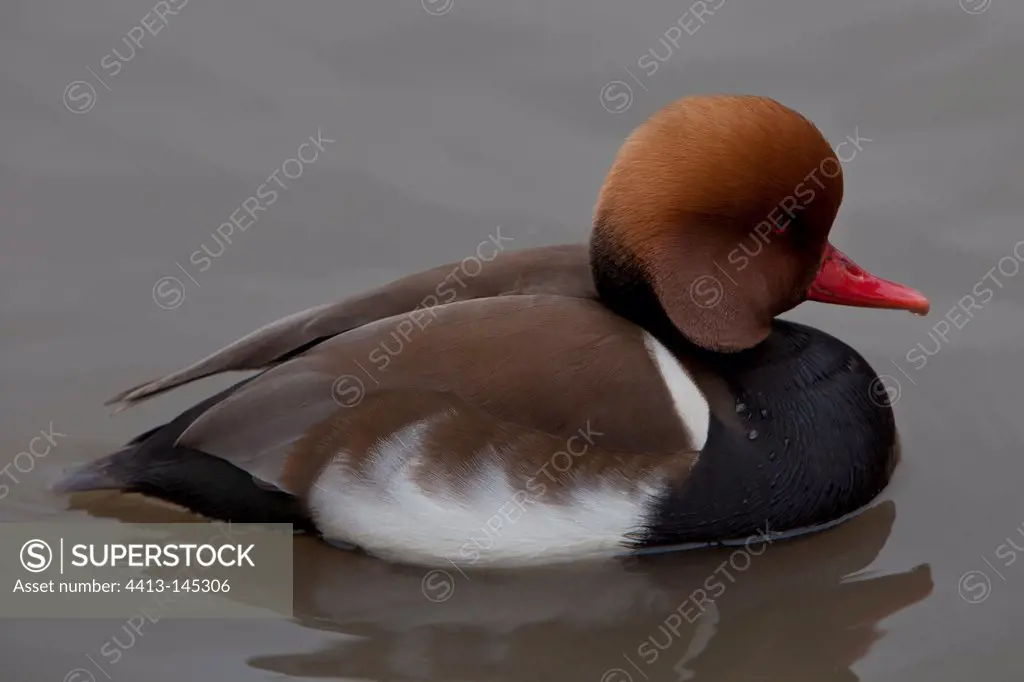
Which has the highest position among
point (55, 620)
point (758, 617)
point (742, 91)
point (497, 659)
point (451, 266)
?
point (742, 91)

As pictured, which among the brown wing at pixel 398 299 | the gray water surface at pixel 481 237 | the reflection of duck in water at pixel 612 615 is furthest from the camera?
the brown wing at pixel 398 299

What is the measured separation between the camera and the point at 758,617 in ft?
16.6

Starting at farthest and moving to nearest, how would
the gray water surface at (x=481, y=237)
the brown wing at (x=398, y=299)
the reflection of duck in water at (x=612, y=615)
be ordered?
the brown wing at (x=398, y=299) < the gray water surface at (x=481, y=237) < the reflection of duck in water at (x=612, y=615)

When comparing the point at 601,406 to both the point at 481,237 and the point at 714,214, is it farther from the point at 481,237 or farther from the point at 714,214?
the point at 481,237

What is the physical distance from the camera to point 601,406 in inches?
191

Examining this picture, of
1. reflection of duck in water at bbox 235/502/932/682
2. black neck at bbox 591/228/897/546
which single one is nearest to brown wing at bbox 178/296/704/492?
black neck at bbox 591/228/897/546

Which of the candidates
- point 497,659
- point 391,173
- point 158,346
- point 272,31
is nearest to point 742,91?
point 391,173

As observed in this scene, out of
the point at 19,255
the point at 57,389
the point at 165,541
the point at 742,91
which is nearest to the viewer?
the point at 165,541

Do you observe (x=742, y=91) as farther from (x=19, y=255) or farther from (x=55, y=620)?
(x=55, y=620)

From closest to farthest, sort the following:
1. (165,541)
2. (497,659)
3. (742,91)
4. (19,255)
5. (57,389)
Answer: (497,659) < (165,541) < (57,389) < (19,255) < (742,91)

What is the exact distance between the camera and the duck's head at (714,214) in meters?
4.87

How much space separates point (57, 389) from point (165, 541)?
0.99 meters

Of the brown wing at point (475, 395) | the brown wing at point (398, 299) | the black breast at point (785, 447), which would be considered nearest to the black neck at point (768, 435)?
the black breast at point (785, 447)

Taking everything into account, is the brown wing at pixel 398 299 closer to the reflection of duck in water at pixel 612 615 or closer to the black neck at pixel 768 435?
the black neck at pixel 768 435
